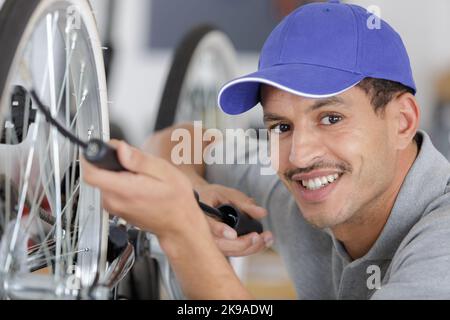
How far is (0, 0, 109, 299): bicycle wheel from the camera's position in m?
0.70

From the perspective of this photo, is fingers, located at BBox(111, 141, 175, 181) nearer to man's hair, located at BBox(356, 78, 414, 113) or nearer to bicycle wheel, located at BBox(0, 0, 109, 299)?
bicycle wheel, located at BBox(0, 0, 109, 299)

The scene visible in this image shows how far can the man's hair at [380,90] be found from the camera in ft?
2.90

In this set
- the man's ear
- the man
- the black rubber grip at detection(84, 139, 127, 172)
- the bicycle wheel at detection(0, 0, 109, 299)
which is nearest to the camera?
the black rubber grip at detection(84, 139, 127, 172)

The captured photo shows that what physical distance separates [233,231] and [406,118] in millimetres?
270

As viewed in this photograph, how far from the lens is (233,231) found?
3.00 feet

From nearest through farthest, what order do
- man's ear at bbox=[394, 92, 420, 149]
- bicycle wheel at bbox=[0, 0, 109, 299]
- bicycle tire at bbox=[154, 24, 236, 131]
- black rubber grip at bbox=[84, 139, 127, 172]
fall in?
black rubber grip at bbox=[84, 139, 127, 172] < bicycle wheel at bbox=[0, 0, 109, 299] < man's ear at bbox=[394, 92, 420, 149] < bicycle tire at bbox=[154, 24, 236, 131]

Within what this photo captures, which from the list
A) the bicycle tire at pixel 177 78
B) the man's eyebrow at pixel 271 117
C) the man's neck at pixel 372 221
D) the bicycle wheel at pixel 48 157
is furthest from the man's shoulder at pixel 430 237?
the bicycle tire at pixel 177 78

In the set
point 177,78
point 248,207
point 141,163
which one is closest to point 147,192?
point 141,163

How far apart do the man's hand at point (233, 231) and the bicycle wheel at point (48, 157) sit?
14 cm

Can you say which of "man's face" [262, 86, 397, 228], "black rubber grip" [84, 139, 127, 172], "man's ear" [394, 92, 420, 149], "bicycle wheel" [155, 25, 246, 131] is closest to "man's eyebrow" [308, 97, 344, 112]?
"man's face" [262, 86, 397, 228]

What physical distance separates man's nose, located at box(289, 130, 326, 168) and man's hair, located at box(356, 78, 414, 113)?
0.28ft

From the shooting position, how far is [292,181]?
942 millimetres

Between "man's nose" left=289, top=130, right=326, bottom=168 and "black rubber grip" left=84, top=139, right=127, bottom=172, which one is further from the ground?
"black rubber grip" left=84, top=139, right=127, bottom=172
